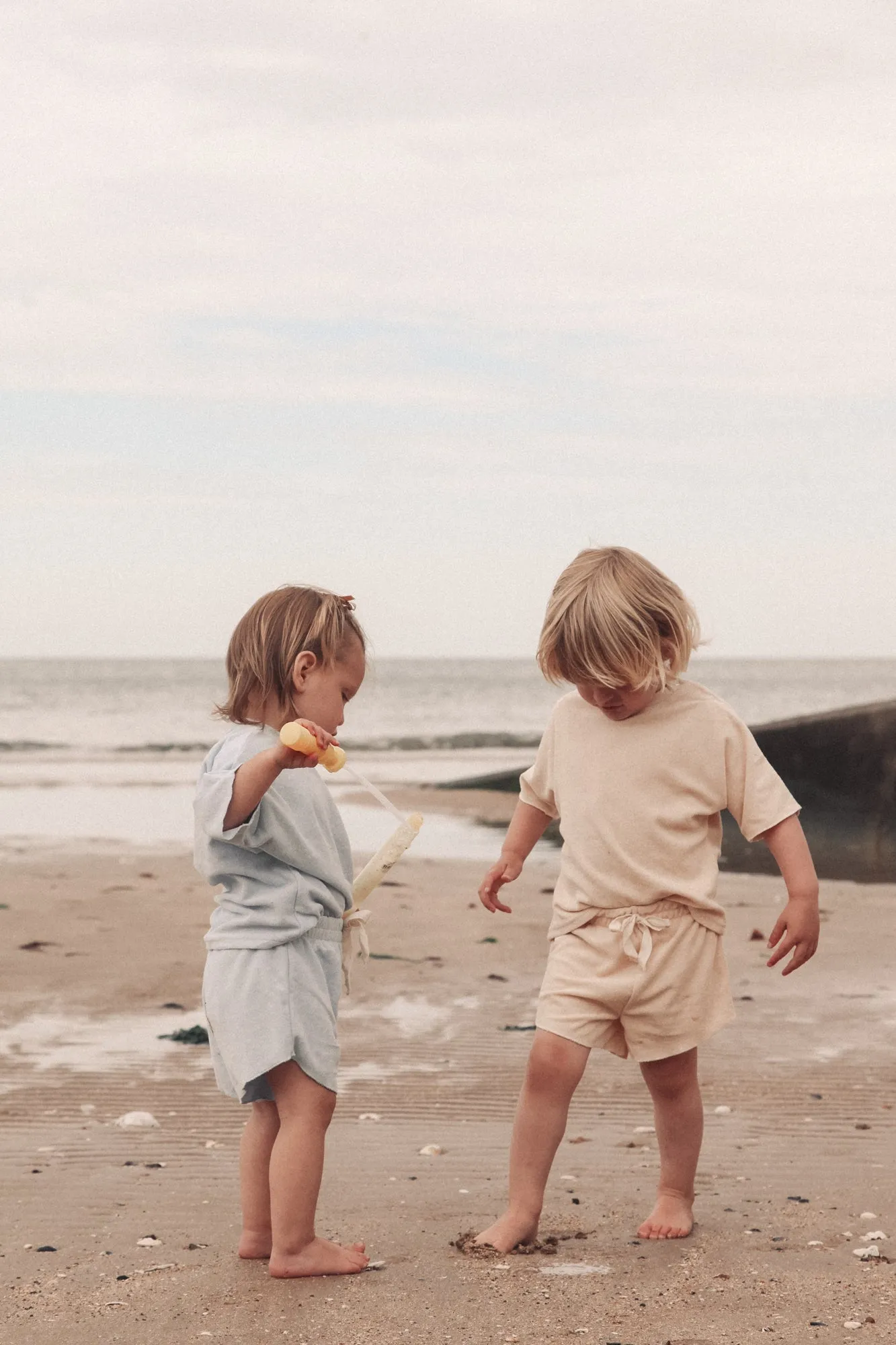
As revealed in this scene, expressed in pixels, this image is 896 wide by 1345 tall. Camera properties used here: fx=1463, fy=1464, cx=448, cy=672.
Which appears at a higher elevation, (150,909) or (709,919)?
(709,919)

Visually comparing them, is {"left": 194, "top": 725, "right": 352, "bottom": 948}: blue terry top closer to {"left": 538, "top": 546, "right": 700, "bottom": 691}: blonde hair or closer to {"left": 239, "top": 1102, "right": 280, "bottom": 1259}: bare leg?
{"left": 239, "top": 1102, "right": 280, "bottom": 1259}: bare leg

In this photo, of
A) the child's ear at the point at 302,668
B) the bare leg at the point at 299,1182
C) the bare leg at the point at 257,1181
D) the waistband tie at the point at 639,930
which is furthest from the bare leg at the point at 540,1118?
the child's ear at the point at 302,668

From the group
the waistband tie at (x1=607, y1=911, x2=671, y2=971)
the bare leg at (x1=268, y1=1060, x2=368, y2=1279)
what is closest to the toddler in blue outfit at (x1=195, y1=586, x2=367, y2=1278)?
the bare leg at (x1=268, y1=1060, x2=368, y2=1279)

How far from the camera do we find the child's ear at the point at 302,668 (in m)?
3.19

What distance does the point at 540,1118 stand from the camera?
3.23 meters

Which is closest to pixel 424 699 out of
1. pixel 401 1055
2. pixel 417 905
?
pixel 417 905

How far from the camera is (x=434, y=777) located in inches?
743

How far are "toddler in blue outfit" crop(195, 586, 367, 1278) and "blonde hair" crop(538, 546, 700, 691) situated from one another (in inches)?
19.1

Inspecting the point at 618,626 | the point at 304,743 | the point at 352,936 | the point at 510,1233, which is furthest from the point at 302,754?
the point at 510,1233

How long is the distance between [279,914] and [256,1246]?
0.71 meters

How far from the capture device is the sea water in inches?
495

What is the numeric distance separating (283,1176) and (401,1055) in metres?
1.93

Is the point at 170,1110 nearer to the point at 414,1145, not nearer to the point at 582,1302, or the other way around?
the point at 414,1145

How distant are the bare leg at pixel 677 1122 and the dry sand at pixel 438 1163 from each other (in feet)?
0.42
